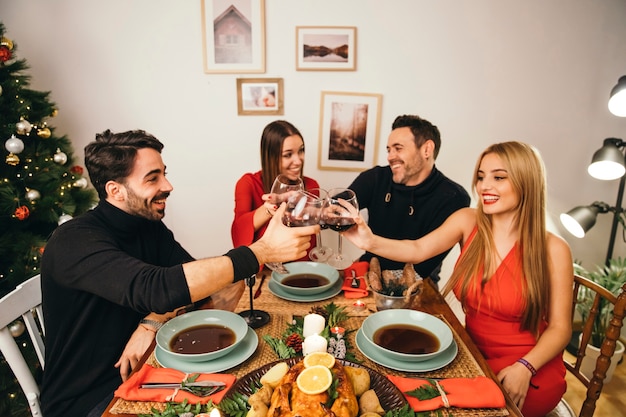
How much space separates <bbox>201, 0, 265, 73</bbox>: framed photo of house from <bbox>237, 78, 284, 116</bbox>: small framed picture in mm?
83

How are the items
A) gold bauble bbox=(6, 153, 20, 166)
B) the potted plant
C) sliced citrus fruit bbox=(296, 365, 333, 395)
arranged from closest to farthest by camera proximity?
sliced citrus fruit bbox=(296, 365, 333, 395)
gold bauble bbox=(6, 153, 20, 166)
the potted plant

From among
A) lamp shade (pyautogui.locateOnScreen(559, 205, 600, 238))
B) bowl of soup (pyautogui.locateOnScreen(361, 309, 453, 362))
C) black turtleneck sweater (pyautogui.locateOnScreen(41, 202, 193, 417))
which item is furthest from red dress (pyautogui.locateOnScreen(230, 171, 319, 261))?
lamp shade (pyautogui.locateOnScreen(559, 205, 600, 238))

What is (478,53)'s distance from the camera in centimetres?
296

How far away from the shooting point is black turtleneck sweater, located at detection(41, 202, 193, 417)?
122 cm

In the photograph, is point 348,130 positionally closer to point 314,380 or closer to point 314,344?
point 314,344

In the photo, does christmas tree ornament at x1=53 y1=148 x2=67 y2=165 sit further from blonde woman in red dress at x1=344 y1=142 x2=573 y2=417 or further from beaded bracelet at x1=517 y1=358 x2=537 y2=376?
beaded bracelet at x1=517 y1=358 x2=537 y2=376

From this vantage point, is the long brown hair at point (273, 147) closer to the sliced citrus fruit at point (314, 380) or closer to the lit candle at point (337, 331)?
the lit candle at point (337, 331)

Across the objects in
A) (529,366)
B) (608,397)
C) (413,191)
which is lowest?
(608,397)

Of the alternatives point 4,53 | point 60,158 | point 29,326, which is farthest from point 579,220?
point 4,53

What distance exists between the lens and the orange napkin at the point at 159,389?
1032mm

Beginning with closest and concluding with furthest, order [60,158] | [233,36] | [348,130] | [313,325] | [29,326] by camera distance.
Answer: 1. [313,325]
2. [29,326]
3. [60,158]
4. [233,36]
5. [348,130]

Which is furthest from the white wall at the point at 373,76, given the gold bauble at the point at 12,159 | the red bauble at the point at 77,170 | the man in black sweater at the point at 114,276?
the man in black sweater at the point at 114,276

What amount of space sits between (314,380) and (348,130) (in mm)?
2387

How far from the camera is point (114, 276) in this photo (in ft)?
4.09
